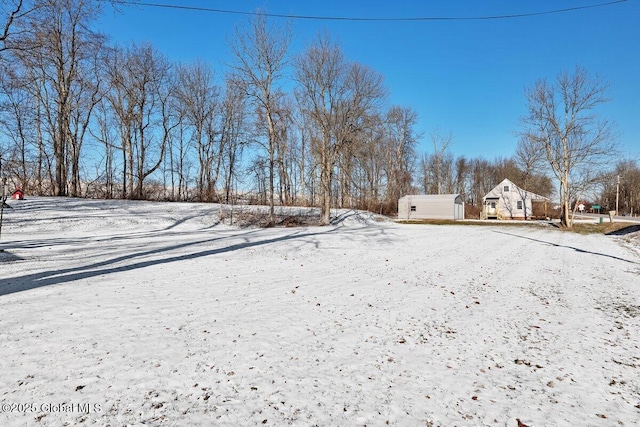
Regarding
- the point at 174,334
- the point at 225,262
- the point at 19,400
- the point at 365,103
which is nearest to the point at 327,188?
the point at 365,103

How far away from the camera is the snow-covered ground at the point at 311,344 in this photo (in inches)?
97.3

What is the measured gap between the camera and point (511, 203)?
126 ft

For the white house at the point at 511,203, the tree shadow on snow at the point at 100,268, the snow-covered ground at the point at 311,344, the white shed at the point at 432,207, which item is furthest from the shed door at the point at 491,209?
the tree shadow on snow at the point at 100,268

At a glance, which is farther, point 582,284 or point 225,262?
point 225,262

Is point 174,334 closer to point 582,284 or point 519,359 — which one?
point 519,359

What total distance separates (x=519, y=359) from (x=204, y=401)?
3.23 meters

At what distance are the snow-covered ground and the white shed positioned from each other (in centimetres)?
2960

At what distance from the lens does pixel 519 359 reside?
344 centimetres

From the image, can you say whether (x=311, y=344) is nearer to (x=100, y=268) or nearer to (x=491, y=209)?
(x=100, y=268)

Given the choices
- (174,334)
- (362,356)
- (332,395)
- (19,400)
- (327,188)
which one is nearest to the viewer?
(19,400)

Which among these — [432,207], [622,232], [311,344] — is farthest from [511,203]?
[311,344]

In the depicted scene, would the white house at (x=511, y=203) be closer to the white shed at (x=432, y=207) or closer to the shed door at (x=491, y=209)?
the shed door at (x=491, y=209)

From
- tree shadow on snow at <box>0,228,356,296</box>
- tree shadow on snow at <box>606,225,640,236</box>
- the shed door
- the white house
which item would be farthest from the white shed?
tree shadow on snow at <box>0,228,356,296</box>

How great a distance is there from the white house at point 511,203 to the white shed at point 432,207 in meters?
3.46
